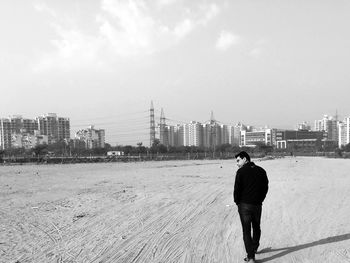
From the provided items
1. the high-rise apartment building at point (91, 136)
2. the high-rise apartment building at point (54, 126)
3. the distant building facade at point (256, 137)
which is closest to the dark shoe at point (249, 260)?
the high-rise apartment building at point (91, 136)

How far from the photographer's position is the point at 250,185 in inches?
209

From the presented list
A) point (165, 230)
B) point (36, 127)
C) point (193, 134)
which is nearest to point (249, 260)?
point (165, 230)

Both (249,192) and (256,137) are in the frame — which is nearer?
(249,192)

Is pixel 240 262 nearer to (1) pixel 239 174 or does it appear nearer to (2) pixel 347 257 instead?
(1) pixel 239 174

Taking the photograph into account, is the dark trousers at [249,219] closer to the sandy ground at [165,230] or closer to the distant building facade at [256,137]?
the sandy ground at [165,230]

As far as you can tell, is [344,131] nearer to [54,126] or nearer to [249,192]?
[54,126]

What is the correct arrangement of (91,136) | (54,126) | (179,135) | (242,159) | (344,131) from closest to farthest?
(242,159), (91,136), (54,126), (344,131), (179,135)

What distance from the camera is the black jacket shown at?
529cm

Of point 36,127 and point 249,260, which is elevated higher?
point 36,127

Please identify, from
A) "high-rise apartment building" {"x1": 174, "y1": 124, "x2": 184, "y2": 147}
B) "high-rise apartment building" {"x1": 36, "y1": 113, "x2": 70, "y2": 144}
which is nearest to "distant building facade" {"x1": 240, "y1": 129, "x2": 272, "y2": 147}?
"high-rise apartment building" {"x1": 174, "y1": 124, "x2": 184, "y2": 147}

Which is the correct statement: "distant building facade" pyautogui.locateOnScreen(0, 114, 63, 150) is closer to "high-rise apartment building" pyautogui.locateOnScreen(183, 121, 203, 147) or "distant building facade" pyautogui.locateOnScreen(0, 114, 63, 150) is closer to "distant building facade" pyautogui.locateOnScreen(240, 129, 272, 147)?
"high-rise apartment building" pyautogui.locateOnScreen(183, 121, 203, 147)

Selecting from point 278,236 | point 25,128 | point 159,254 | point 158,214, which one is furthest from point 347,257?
point 25,128

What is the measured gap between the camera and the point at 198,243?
6.38 m

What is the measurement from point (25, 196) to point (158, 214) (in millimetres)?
6811
